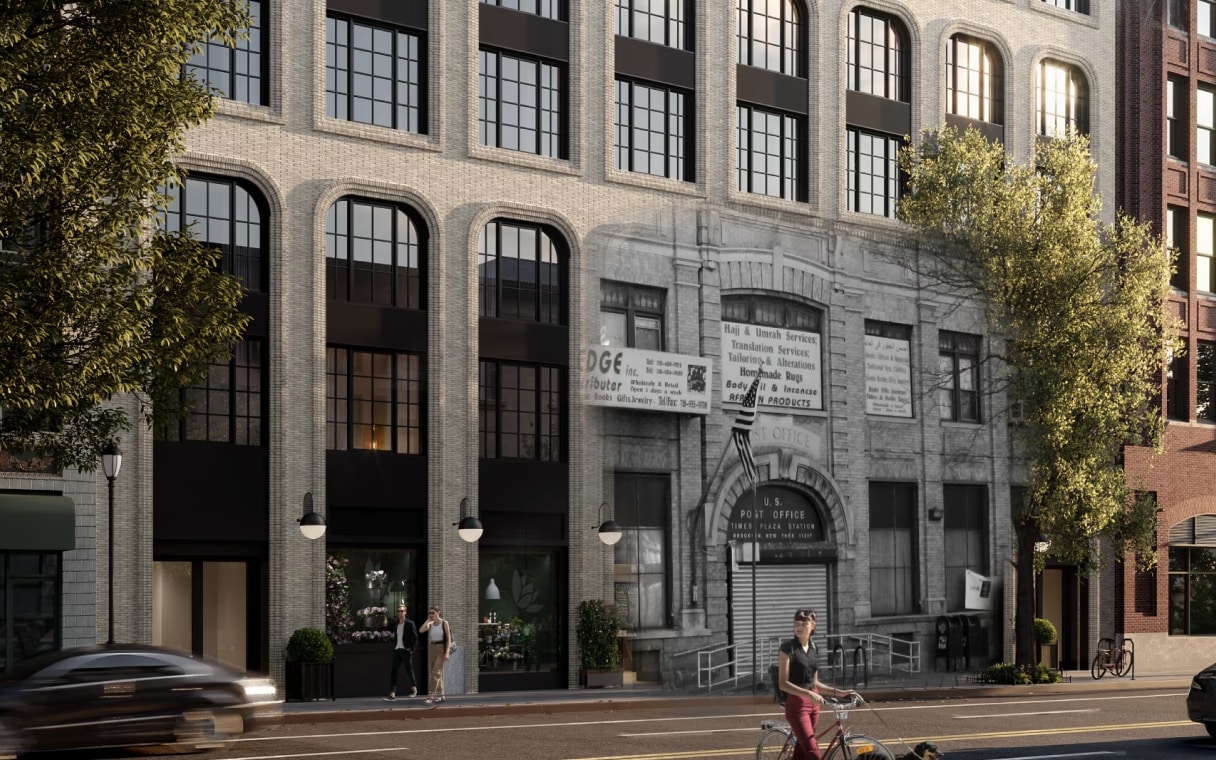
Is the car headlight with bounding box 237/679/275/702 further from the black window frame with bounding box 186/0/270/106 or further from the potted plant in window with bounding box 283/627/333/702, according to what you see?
the black window frame with bounding box 186/0/270/106

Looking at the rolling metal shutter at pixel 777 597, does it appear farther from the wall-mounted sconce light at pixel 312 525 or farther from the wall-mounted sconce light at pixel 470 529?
the wall-mounted sconce light at pixel 312 525

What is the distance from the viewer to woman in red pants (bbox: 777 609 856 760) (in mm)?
14797

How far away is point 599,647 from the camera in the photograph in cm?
3494

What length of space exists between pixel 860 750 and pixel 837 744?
45cm

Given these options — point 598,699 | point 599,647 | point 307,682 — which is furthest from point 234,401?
point 599,647

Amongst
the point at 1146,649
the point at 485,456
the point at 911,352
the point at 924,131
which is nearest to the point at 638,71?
the point at 924,131

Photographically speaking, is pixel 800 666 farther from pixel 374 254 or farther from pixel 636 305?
pixel 374 254

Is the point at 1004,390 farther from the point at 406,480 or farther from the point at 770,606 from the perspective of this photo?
the point at 406,480

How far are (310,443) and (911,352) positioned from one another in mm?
12000

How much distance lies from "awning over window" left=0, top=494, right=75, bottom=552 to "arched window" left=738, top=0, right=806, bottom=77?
58.6 ft

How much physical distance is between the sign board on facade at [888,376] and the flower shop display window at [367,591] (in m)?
11.4

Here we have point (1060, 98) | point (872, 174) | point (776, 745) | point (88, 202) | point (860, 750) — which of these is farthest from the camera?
point (1060, 98)

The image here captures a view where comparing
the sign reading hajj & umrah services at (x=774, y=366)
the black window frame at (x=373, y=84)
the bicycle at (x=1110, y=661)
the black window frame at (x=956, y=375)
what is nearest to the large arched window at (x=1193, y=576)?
the bicycle at (x=1110, y=661)

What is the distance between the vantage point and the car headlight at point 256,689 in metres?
20.7
